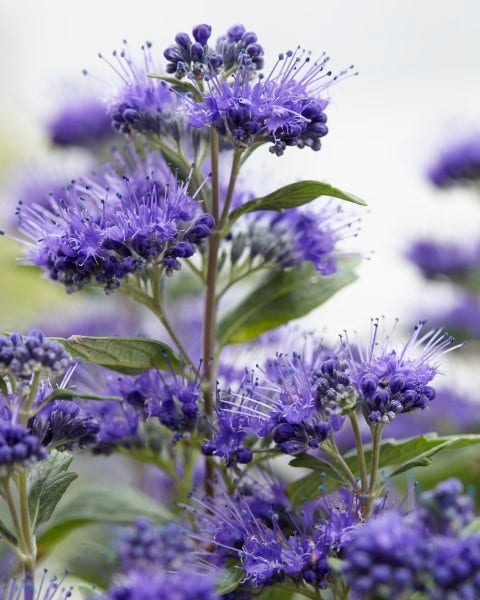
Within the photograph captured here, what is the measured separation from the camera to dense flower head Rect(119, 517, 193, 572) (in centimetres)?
80

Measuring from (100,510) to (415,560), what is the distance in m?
0.77

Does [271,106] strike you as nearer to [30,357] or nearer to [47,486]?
[30,357]

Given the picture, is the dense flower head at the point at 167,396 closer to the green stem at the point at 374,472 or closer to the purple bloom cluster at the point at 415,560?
the green stem at the point at 374,472

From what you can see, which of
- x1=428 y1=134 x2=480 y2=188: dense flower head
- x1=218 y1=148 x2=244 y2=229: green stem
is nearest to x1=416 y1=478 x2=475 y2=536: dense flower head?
x1=218 y1=148 x2=244 y2=229: green stem

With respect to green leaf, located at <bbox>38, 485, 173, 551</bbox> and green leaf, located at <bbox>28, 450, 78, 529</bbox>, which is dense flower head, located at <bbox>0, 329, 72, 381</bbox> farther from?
green leaf, located at <bbox>38, 485, 173, 551</bbox>

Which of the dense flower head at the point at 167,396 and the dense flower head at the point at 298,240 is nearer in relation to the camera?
the dense flower head at the point at 167,396

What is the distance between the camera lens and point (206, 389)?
1214 mm

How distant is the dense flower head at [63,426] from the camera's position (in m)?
1.08

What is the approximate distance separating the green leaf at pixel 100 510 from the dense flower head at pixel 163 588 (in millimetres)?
591

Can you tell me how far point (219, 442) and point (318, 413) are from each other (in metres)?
0.13

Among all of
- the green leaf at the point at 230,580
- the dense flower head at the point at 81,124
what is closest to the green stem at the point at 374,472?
the green leaf at the point at 230,580

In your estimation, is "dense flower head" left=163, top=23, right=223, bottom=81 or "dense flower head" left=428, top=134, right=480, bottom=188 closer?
"dense flower head" left=163, top=23, right=223, bottom=81

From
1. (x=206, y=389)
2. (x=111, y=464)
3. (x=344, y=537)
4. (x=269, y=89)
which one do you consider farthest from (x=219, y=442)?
(x=111, y=464)

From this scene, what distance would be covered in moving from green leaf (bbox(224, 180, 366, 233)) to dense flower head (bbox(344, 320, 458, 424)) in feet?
0.51
